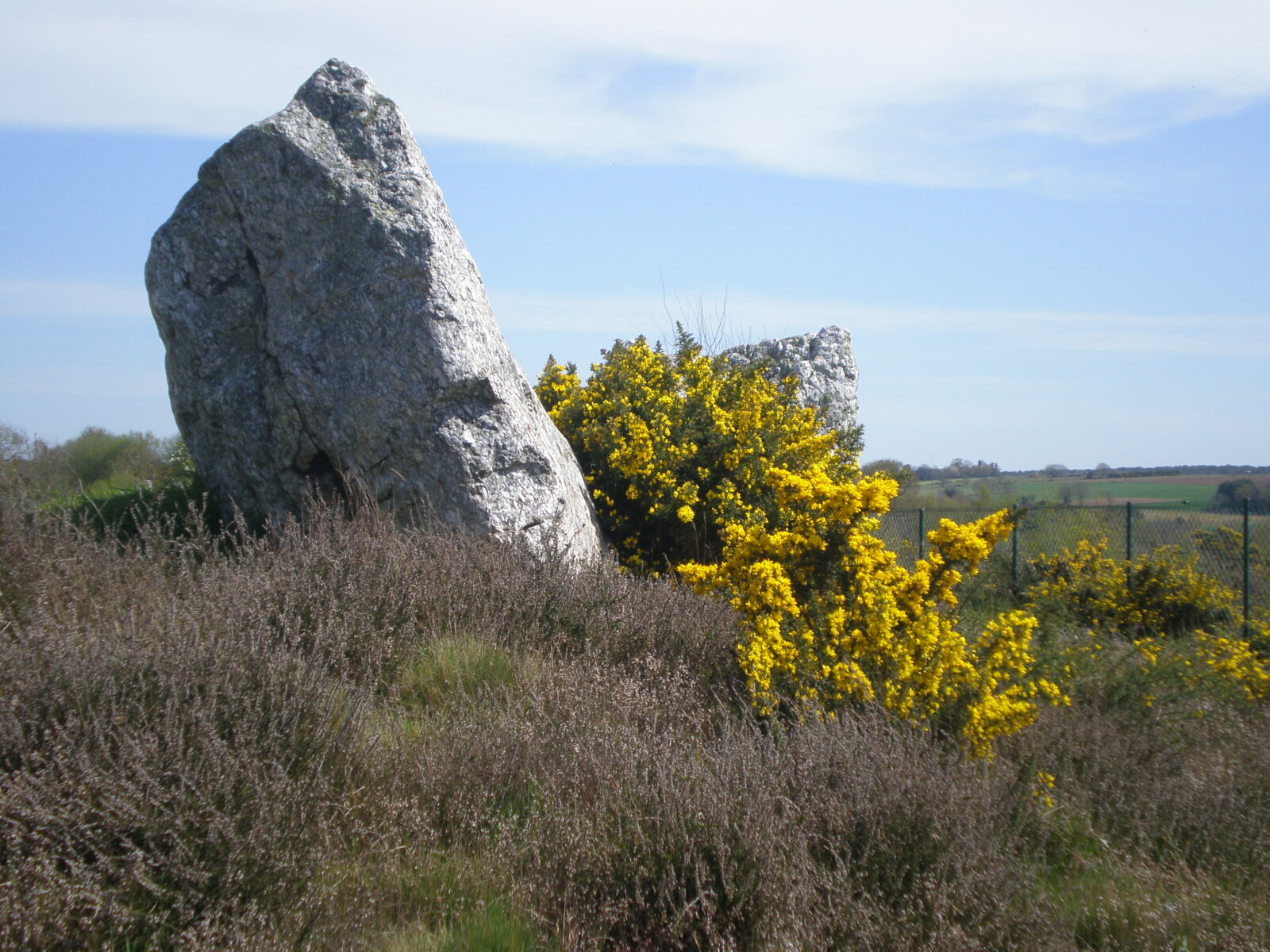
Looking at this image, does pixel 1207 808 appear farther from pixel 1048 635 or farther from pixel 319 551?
pixel 319 551

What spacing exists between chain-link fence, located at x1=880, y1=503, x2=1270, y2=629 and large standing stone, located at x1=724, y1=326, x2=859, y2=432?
1856 mm

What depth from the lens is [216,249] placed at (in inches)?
298

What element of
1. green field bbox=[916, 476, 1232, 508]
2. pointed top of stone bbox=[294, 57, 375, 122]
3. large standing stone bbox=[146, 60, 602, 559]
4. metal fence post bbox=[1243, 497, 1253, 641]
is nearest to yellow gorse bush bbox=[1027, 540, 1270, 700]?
metal fence post bbox=[1243, 497, 1253, 641]

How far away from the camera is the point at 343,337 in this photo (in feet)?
22.9

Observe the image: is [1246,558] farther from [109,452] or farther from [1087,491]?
[109,452]

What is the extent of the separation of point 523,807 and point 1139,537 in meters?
10.7

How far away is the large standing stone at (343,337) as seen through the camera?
6855 millimetres

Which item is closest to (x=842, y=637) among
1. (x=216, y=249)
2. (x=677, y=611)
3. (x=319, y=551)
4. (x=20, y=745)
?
(x=677, y=611)

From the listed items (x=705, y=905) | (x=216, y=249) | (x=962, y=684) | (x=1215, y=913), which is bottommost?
(x=1215, y=913)

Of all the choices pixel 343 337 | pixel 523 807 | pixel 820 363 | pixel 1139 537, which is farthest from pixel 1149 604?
pixel 523 807

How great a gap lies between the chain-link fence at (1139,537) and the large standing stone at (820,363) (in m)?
1.86

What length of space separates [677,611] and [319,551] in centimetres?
212

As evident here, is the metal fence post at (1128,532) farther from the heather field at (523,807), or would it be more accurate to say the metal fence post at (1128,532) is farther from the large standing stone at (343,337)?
the heather field at (523,807)

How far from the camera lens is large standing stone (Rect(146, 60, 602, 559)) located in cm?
686
